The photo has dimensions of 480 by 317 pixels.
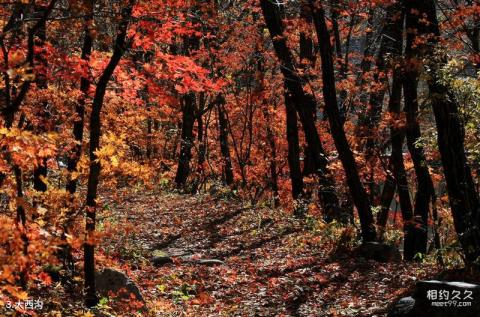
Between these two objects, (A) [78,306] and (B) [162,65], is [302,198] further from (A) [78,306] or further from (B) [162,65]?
(A) [78,306]

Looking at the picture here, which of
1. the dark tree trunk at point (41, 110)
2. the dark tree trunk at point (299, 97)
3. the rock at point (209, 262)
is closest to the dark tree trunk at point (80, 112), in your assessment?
the dark tree trunk at point (41, 110)

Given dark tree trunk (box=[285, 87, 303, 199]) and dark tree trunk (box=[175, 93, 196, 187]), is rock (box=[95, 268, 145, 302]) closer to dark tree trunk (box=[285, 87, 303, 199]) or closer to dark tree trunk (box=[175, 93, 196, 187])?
dark tree trunk (box=[285, 87, 303, 199])

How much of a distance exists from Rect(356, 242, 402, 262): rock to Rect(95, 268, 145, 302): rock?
546 cm

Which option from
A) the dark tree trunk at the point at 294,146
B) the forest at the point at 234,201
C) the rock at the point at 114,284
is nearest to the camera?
the forest at the point at 234,201

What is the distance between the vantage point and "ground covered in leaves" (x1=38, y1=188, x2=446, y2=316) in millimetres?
9484

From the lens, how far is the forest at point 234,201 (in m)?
7.05

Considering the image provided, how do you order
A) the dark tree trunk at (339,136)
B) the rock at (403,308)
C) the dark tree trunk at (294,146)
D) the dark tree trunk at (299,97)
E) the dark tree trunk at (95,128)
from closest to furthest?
1. the rock at (403,308)
2. the dark tree trunk at (95,128)
3. the dark tree trunk at (339,136)
4. the dark tree trunk at (299,97)
5. the dark tree trunk at (294,146)

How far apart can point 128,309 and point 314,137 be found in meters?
7.69

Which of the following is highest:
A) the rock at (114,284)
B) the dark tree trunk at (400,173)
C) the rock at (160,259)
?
the dark tree trunk at (400,173)

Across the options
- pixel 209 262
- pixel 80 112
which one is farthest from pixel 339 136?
pixel 80 112

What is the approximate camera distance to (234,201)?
20.0 m

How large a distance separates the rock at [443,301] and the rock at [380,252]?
4.36 m

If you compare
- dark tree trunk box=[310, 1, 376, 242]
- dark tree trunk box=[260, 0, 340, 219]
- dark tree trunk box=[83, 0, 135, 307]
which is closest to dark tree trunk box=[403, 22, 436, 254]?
dark tree trunk box=[310, 1, 376, 242]

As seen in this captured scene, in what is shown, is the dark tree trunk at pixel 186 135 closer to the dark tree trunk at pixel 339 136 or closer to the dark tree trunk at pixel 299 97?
the dark tree trunk at pixel 299 97
